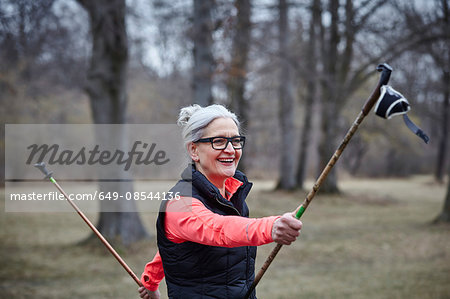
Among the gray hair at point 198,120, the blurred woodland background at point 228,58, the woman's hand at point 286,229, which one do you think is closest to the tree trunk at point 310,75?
the blurred woodland background at point 228,58

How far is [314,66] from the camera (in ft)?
60.5

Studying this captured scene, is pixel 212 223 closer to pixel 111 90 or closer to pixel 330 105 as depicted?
pixel 111 90

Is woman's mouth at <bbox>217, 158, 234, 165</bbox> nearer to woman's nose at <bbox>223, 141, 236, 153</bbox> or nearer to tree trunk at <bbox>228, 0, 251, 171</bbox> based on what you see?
woman's nose at <bbox>223, 141, 236, 153</bbox>

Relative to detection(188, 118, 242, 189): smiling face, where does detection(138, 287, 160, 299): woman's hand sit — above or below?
below

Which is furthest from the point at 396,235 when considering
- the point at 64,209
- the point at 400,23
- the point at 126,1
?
the point at 64,209

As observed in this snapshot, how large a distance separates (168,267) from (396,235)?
925 centimetres

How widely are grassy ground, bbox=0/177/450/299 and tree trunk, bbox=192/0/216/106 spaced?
3566 millimetres

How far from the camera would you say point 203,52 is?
10.2 meters

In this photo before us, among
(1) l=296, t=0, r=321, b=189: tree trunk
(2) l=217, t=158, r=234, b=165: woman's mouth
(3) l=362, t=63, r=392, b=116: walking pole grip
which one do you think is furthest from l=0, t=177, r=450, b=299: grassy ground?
(1) l=296, t=0, r=321, b=189: tree trunk

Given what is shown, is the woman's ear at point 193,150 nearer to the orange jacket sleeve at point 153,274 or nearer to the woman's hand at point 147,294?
the orange jacket sleeve at point 153,274

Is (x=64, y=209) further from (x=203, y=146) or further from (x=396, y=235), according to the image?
(x=203, y=146)

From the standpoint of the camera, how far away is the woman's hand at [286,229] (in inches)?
71.7

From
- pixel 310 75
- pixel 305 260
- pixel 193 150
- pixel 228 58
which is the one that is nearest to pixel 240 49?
pixel 228 58

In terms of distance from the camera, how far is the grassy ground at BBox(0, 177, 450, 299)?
651cm
